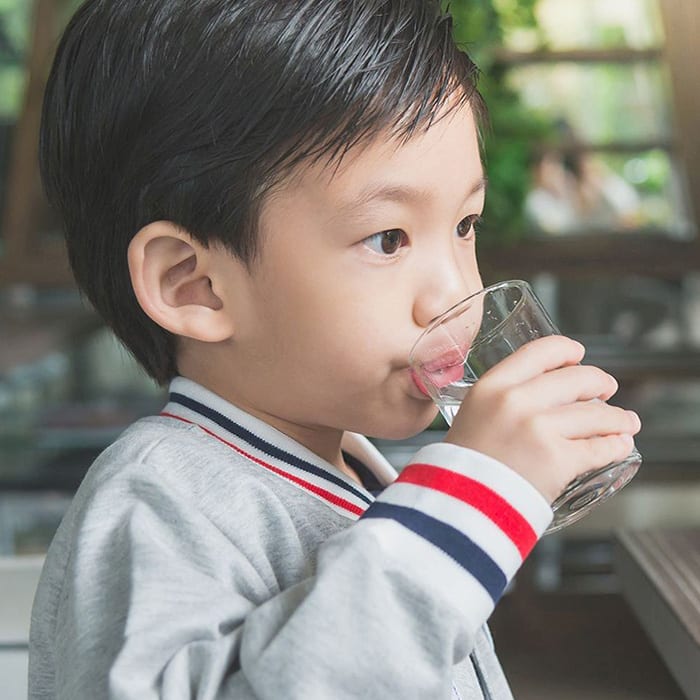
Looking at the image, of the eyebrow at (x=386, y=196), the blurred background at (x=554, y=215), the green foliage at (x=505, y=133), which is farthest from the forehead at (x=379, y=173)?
the green foliage at (x=505, y=133)

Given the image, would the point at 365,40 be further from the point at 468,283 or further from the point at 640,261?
the point at 640,261

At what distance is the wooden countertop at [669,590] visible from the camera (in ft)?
2.52

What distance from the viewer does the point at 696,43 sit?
2.59 metres

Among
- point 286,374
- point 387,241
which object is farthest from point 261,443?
point 387,241

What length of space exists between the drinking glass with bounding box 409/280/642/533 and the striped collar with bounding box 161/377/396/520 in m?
0.09

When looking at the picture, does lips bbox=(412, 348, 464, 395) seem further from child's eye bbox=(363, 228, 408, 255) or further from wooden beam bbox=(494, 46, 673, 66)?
wooden beam bbox=(494, 46, 673, 66)

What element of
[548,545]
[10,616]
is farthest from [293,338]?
[548,545]

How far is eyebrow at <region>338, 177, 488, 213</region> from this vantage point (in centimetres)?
65

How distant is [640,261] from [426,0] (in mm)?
2091

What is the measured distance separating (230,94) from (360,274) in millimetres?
132

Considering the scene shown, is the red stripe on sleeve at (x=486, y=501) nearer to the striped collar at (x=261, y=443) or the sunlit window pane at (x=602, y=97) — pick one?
the striped collar at (x=261, y=443)

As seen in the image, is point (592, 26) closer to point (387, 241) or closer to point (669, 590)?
point (669, 590)

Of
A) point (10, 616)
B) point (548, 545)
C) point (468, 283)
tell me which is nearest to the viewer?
point (468, 283)

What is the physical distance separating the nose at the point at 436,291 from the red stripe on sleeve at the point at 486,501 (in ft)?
0.37
